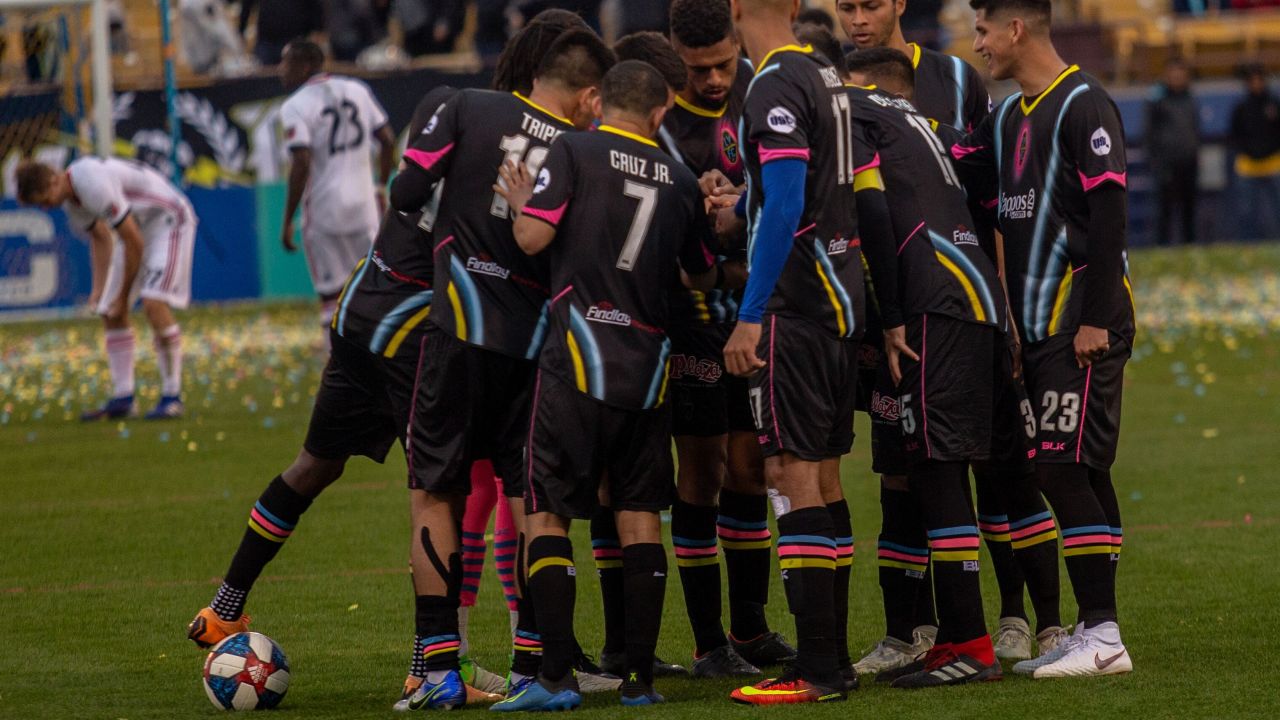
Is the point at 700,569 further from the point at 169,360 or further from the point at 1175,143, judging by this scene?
the point at 1175,143

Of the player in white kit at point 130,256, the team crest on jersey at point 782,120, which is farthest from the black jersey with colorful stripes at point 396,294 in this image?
the player in white kit at point 130,256

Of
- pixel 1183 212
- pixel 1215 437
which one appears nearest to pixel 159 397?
pixel 1215 437

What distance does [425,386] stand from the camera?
5832 millimetres

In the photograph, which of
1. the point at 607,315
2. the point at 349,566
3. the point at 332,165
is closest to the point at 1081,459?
the point at 607,315

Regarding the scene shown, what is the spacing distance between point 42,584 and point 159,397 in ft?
21.8

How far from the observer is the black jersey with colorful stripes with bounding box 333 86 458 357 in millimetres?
6145

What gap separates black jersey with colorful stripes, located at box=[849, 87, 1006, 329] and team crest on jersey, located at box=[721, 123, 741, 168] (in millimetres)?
503

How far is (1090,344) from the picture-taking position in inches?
228

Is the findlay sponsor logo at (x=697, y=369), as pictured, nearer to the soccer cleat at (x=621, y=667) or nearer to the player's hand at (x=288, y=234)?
the soccer cleat at (x=621, y=667)

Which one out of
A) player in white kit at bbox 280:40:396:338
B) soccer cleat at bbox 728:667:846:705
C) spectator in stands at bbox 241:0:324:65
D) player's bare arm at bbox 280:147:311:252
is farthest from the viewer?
spectator in stands at bbox 241:0:324:65

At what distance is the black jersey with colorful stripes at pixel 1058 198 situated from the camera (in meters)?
5.80

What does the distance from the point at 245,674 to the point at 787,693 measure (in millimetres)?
1769

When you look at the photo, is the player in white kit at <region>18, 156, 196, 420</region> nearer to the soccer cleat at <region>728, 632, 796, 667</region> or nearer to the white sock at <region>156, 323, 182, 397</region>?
the white sock at <region>156, 323, 182, 397</region>

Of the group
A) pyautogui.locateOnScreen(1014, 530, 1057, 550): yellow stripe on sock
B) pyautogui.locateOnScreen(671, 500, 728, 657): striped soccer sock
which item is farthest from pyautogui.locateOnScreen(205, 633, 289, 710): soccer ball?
pyautogui.locateOnScreen(1014, 530, 1057, 550): yellow stripe on sock
